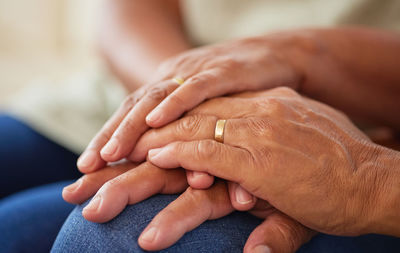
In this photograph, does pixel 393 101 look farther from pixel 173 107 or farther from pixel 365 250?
pixel 173 107

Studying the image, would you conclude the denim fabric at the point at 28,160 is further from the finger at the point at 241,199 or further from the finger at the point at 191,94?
the finger at the point at 241,199

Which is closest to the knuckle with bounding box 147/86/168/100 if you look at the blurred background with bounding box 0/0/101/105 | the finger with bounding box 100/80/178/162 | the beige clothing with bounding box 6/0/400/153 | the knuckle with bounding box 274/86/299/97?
the finger with bounding box 100/80/178/162

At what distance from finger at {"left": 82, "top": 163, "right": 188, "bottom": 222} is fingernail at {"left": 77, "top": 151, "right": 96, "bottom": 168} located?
0.30 ft

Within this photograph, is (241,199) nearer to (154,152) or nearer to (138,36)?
(154,152)

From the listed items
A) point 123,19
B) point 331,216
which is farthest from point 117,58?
point 331,216

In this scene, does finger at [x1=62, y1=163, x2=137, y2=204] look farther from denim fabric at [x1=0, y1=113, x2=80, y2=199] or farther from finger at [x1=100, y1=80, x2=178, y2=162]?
denim fabric at [x1=0, y1=113, x2=80, y2=199]

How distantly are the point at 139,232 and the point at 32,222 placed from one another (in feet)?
1.10

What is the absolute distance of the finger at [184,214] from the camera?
52cm

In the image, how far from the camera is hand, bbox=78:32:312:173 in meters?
0.67

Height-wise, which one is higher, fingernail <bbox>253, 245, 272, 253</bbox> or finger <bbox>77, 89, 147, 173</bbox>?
finger <bbox>77, 89, 147, 173</bbox>

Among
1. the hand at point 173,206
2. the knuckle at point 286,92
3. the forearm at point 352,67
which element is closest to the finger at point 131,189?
the hand at point 173,206

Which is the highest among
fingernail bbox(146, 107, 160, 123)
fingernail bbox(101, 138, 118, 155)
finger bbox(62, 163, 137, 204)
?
fingernail bbox(146, 107, 160, 123)

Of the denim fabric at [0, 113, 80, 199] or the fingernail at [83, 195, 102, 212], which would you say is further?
the denim fabric at [0, 113, 80, 199]

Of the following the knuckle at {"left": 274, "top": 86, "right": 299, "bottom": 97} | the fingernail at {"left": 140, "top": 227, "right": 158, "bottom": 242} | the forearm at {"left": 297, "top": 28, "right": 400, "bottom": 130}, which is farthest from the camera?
the forearm at {"left": 297, "top": 28, "right": 400, "bottom": 130}
